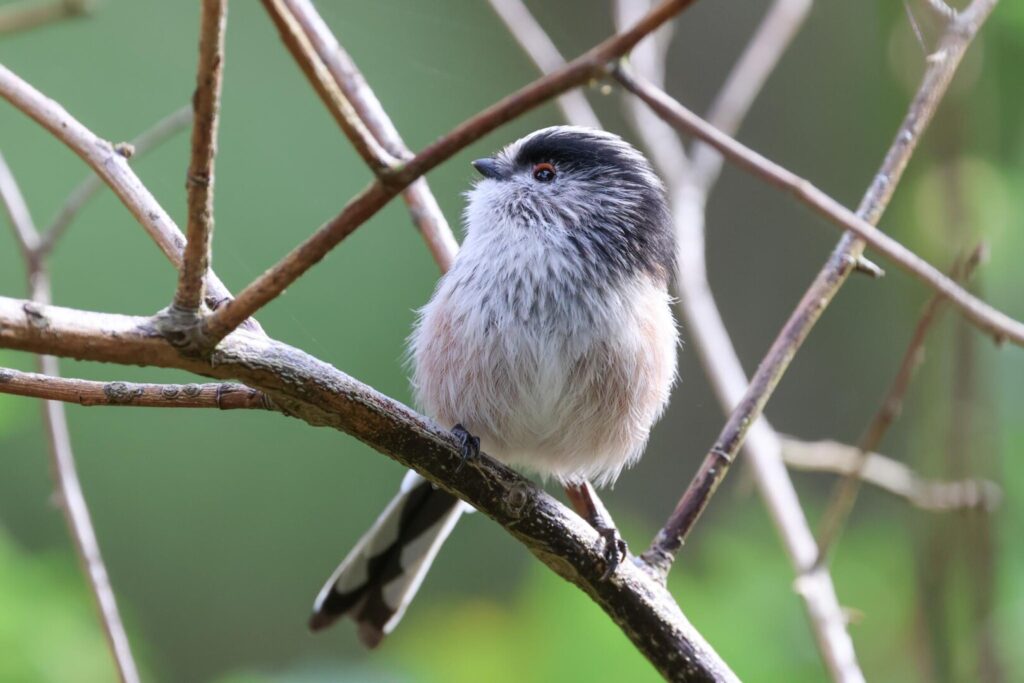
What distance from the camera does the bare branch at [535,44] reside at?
2.65m

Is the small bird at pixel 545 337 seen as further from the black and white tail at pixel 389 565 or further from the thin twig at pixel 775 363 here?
the thin twig at pixel 775 363

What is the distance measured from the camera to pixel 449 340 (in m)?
2.25

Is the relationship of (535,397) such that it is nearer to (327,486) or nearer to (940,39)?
(940,39)

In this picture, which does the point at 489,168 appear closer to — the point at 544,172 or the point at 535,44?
the point at 544,172

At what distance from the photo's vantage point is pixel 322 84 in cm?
104

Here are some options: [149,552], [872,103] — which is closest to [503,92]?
[872,103]

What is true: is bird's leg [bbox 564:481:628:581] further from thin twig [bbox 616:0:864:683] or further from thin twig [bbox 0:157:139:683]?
thin twig [bbox 0:157:139:683]

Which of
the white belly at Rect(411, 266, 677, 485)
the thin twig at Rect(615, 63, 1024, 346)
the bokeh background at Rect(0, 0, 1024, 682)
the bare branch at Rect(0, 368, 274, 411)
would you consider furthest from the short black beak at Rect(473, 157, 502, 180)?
the bare branch at Rect(0, 368, 274, 411)

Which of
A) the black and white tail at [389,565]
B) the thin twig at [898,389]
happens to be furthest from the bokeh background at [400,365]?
the black and white tail at [389,565]

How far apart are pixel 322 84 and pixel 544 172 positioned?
155cm

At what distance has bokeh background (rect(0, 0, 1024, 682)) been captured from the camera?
3111mm

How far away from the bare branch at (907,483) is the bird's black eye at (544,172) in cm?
93

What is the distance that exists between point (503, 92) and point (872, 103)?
1.96 meters

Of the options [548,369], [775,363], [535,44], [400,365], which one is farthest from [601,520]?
[535,44]
